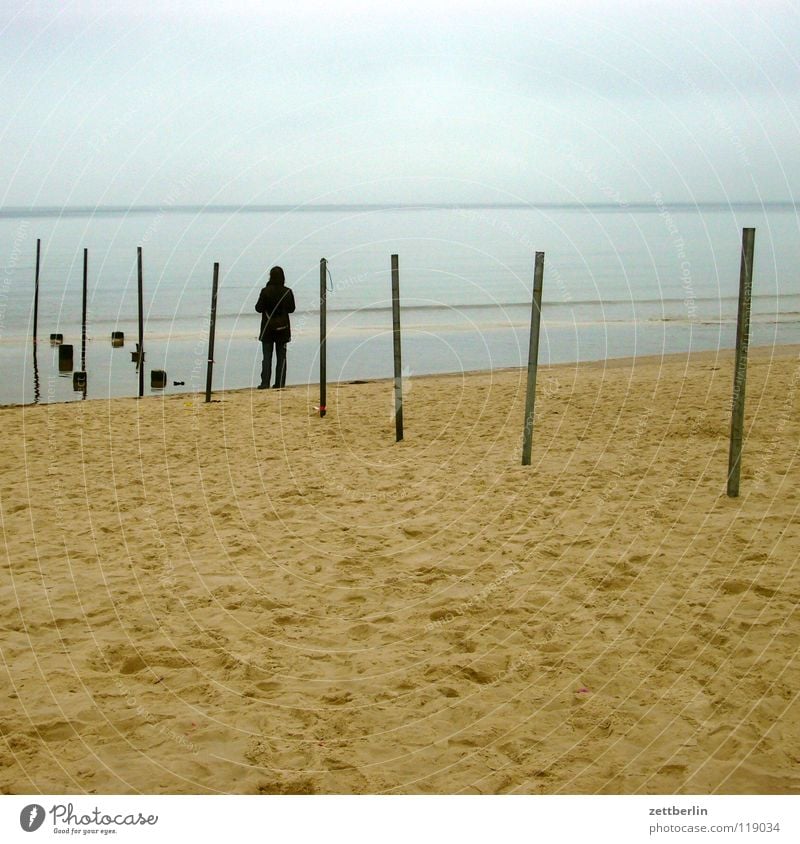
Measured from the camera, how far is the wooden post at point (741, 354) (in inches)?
266

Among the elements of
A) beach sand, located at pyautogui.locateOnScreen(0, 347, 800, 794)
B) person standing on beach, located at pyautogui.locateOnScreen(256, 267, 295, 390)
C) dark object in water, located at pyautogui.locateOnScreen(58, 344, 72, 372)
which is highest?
person standing on beach, located at pyautogui.locateOnScreen(256, 267, 295, 390)

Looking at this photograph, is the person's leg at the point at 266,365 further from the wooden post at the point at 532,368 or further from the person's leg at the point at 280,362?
the wooden post at the point at 532,368

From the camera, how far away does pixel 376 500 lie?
7664mm

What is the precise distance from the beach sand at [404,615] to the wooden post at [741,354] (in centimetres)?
27

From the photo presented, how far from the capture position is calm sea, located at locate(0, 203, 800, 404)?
20547mm

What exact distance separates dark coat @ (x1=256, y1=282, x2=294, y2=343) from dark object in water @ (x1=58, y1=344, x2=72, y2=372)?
6.71 metres

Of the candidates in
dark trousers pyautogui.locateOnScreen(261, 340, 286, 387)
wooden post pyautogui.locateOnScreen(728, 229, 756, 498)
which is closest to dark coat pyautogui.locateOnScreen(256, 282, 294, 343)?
dark trousers pyautogui.locateOnScreen(261, 340, 286, 387)

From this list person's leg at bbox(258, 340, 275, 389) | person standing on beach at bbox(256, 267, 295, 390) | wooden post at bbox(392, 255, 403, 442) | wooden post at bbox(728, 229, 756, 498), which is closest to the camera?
wooden post at bbox(728, 229, 756, 498)

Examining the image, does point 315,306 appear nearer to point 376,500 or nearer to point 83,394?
point 83,394

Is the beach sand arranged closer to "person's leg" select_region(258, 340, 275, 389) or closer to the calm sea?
"person's leg" select_region(258, 340, 275, 389)

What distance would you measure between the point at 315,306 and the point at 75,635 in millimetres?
27029

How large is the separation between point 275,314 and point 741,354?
868 centimetres

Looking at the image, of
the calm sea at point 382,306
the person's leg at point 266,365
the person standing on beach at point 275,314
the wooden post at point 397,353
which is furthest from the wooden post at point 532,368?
the calm sea at point 382,306
